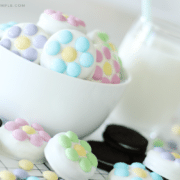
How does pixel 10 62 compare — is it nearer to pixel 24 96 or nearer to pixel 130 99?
pixel 24 96

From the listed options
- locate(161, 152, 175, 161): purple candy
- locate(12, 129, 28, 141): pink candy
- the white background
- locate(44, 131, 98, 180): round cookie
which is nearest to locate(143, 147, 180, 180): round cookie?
locate(161, 152, 175, 161): purple candy

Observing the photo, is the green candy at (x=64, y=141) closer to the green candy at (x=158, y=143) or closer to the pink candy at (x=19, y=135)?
the pink candy at (x=19, y=135)

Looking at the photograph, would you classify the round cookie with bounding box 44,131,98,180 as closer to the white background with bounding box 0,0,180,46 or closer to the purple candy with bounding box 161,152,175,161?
the purple candy with bounding box 161,152,175,161

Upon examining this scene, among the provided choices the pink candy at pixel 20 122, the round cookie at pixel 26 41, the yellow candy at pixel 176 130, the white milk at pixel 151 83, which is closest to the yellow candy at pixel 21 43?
the round cookie at pixel 26 41

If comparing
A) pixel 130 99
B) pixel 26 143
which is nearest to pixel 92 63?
pixel 26 143

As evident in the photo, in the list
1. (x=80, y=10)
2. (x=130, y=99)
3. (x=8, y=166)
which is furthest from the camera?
(x=80, y=10)

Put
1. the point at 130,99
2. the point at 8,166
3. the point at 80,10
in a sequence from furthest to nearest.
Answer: the point at 80,10 < the point at 130,99 < the point at 8,166

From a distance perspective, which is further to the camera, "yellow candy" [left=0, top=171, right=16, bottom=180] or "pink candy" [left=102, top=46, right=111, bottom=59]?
"pink candy" [left=102, top=46, right=111, bottom=59]
